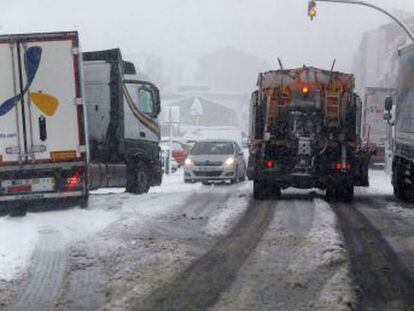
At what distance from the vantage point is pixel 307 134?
15.4 metres

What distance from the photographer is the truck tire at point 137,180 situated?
17.6 meters

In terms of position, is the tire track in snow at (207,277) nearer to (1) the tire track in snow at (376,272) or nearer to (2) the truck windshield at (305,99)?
(1) the tire track in snow at (376,272)

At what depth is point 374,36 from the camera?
93250 millimetres

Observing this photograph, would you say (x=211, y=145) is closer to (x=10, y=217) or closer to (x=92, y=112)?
(x=92, y=112)

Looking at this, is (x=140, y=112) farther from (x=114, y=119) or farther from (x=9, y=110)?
(x=9, y=110)

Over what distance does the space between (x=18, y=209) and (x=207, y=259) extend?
6.16 metres

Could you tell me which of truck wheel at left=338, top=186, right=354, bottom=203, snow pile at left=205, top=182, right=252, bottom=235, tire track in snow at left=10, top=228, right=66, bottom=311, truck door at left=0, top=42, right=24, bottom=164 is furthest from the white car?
tire track in snow at left=10, top=228, right=66, bottom=311

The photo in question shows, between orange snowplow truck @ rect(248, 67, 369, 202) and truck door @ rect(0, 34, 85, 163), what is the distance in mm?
4600

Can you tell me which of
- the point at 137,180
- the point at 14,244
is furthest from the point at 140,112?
the point at 14,244

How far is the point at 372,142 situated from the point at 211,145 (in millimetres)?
12527

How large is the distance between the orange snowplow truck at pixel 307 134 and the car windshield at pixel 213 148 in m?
7.53

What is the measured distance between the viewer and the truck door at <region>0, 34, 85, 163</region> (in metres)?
12.3

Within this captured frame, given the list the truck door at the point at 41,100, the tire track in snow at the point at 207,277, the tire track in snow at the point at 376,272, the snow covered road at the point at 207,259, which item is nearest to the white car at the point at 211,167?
the snow covered road at the point at 207,259

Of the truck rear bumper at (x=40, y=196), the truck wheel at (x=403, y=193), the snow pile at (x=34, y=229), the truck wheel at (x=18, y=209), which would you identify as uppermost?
the truck rear bumper at (x=40, y=196)
